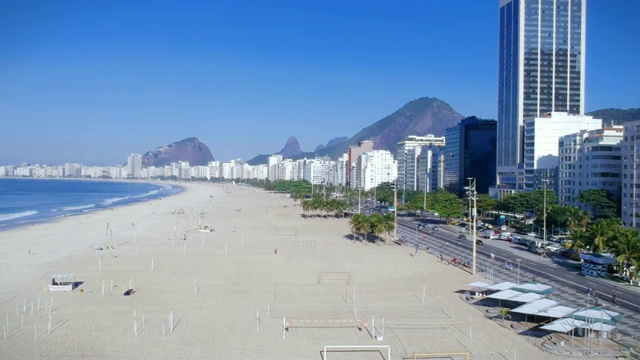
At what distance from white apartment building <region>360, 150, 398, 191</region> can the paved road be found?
292 ft

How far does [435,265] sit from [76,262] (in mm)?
21139

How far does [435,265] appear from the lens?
107 feet

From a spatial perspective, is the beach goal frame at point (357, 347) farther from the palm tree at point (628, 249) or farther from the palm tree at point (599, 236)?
the palm tree at point (599, 236)

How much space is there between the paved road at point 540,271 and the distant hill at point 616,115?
7751cm

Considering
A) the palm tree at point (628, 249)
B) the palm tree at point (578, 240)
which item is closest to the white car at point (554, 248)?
the palm tree at point (578, 240)

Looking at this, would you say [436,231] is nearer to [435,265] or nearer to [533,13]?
[435,265]

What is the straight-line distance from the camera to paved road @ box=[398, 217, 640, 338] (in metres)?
22.9

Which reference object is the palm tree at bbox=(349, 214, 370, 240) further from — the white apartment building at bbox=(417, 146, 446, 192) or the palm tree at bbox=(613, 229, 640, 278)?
the white apartment building at bbox=(417, 146, 446, 192)

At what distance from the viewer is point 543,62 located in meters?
80.2

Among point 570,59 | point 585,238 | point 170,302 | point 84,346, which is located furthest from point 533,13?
point 84,346

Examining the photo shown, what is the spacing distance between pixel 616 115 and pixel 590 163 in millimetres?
80826

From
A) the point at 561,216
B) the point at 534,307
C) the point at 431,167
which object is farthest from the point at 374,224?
the point at 431,167

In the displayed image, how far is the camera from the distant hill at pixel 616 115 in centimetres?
10845

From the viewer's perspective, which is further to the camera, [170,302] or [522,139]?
[522,139]
